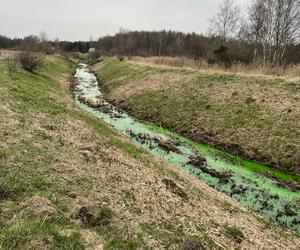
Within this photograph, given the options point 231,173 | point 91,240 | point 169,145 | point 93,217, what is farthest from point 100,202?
point 169,145

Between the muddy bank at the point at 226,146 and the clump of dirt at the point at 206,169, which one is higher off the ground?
the muddy bank at the point at 226,146

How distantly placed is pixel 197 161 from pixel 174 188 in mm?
4829

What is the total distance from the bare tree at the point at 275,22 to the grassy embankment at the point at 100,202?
29.3 metres

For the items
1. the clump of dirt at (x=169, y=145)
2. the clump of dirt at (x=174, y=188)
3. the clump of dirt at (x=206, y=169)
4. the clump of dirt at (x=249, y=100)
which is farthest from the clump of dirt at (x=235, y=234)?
the clump of dirt at (x=249, y=100)

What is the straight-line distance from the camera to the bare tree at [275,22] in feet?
122

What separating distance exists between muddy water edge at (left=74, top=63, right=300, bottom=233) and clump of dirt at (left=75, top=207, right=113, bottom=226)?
5.57m

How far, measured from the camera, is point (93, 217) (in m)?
7.16

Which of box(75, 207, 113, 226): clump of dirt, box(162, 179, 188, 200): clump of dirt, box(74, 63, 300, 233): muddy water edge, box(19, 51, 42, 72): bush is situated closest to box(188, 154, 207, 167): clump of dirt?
box(74, 63, 300, 233): muddy water edge

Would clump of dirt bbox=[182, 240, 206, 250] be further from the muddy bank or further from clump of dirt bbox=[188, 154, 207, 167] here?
the muddy bank

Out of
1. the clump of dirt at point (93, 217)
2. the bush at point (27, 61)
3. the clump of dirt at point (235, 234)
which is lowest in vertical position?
the clump of dirt at point (235, 234)

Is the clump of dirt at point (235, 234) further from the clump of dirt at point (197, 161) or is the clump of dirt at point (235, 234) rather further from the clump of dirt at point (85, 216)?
the clump of dirt at point (197, 161)

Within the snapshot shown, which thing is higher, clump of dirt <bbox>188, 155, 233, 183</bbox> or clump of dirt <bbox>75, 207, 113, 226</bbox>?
clump of dirt <bbox>75, 207, 113, 226</bbox>

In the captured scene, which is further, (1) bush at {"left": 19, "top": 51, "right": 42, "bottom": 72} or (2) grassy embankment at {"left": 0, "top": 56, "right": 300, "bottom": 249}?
(1) bush at {"left": 19, "top": 51, "right": 42, "bottom": 72}

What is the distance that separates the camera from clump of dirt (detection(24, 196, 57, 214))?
686 centimetres
